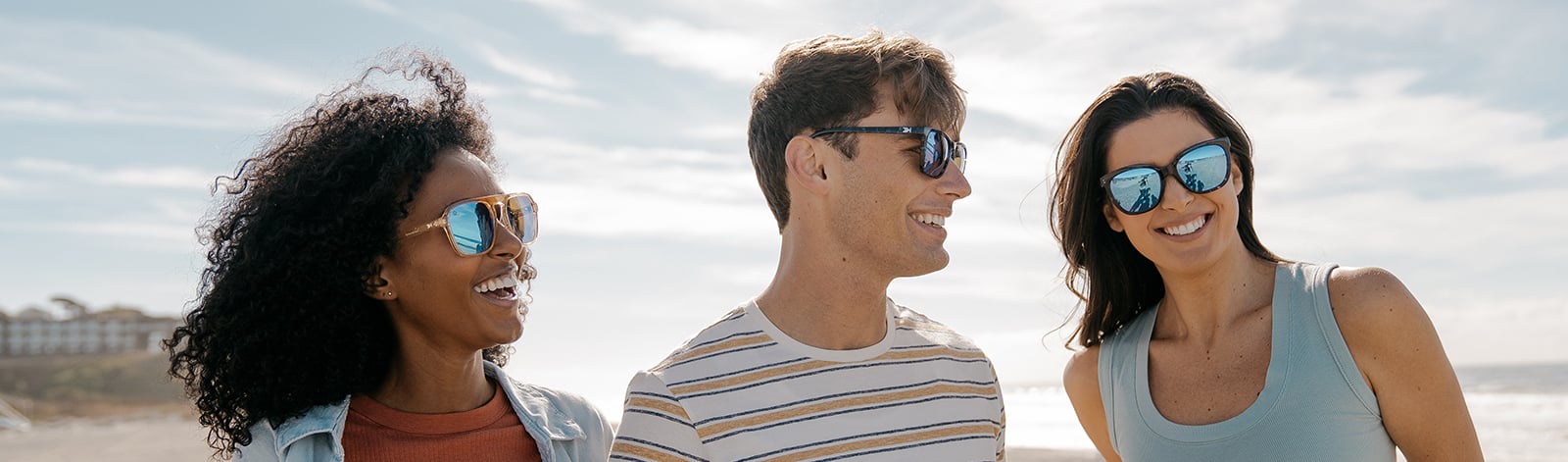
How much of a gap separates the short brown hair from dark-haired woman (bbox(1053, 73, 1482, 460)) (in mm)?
839

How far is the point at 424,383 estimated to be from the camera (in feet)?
11.5

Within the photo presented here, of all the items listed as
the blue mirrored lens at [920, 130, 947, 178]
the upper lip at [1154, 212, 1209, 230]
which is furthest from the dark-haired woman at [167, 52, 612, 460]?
the upper lip at [1154, 212, 1209, 230]

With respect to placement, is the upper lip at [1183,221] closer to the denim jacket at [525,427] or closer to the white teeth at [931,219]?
the white teeth at [931,219]

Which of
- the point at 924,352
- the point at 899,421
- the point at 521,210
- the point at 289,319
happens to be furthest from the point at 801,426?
the point at 289,319

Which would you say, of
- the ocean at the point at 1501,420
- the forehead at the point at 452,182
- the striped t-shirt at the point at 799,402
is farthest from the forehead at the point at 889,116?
the ocean at the point at 1501,420

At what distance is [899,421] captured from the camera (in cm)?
312

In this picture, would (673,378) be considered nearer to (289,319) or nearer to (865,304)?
(865,304)

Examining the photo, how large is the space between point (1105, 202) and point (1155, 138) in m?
0.34

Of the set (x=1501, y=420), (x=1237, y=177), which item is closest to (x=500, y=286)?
(x=1237, y=177)

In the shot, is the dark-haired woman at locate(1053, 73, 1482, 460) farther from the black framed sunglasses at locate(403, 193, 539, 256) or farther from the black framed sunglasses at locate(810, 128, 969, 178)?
the black framed sunglasses at locate(403, 193, 539, 256)

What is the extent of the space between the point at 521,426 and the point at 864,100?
148cm

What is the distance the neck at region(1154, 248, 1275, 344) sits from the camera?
390cm

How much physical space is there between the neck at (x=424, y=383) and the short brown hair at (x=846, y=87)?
112cm

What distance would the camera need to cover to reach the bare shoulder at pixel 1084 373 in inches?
168
